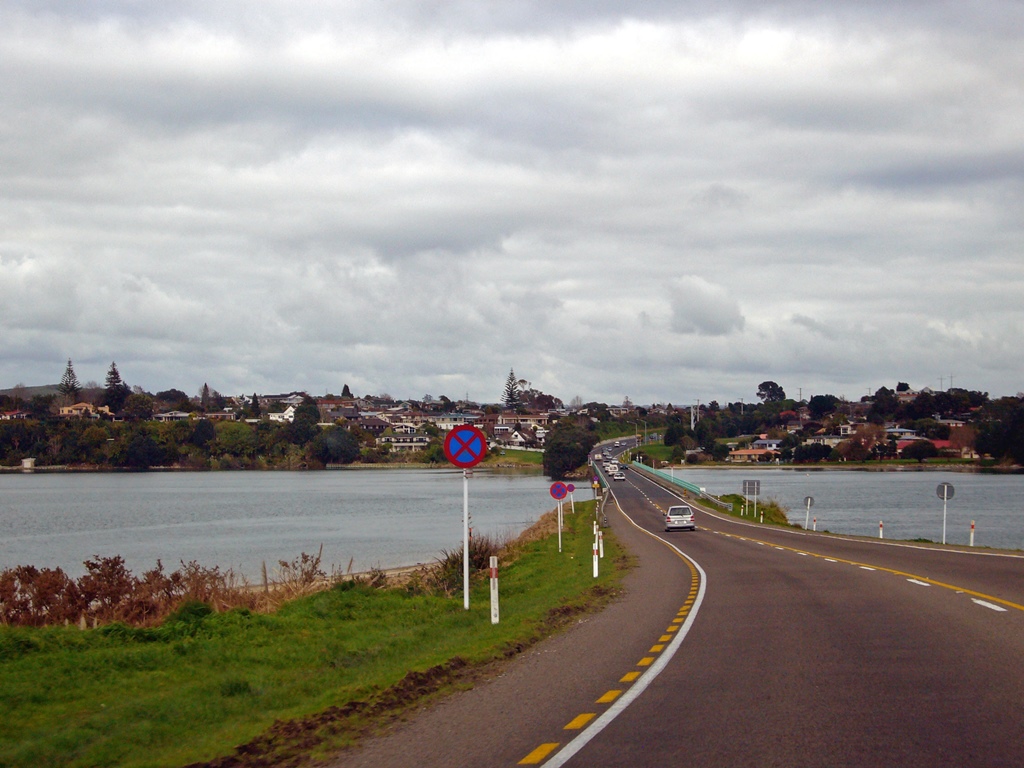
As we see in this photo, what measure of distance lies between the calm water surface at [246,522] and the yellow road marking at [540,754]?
26.3 m

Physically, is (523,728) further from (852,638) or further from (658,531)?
(658,531)

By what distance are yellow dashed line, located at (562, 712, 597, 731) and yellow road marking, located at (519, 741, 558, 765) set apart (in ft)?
1.67

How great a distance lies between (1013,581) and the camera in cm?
1984

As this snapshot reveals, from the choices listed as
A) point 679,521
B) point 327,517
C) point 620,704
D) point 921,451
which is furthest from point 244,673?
Answer: point 921,451

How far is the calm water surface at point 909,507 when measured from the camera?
202 ft

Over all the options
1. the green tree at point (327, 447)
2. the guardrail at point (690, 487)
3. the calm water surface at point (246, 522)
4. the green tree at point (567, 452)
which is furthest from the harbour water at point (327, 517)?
the green tree at point (327, 447)

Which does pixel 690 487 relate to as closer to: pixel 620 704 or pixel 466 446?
pixel 466 446

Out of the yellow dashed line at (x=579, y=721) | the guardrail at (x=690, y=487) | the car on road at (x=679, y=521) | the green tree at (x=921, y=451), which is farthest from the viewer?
the green tree at (x=921, y=451)

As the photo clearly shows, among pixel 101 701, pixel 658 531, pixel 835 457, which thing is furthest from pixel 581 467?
pixel 101 701

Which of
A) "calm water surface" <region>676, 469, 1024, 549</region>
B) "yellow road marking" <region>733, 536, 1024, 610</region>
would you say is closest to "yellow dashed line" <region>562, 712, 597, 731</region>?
"yellow road marking" <region>733, 536, 1024, 610</region>

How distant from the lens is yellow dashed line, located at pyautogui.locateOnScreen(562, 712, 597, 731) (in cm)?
857

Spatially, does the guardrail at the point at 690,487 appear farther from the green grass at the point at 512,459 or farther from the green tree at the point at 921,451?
the green tree at the point at 921,451

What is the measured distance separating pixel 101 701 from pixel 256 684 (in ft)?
5.77

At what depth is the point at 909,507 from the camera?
3425 inches
